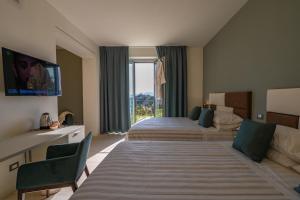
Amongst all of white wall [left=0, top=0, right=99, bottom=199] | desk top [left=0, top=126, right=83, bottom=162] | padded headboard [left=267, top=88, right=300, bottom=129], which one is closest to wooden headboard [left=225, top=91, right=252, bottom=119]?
padded headboard [left=267, top=88, right=300, bottom=129]

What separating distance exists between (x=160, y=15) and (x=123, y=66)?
2.23 meters

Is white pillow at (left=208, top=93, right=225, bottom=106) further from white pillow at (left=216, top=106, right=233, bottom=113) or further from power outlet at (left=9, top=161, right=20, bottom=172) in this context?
power outlet at (left=9, top=161, right=20, bottom=172)

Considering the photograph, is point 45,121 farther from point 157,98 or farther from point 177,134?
point 157,98

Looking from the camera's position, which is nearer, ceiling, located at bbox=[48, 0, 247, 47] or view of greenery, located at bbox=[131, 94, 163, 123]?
ceiling, located at bbox=[48, 0, 247, 47]

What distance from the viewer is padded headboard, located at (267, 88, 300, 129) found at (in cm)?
169

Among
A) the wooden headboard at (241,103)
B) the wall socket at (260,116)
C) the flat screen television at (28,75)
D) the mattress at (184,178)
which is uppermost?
the flat screen television at (28,75)

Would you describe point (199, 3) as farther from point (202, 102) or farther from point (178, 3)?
point (202, 102)

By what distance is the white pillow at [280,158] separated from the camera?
1387 mm

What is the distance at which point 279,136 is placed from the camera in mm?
1544

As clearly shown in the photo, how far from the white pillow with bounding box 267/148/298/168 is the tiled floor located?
2146 millimetres

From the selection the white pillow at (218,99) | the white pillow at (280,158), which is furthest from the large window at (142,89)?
the white pillow at (280,158)

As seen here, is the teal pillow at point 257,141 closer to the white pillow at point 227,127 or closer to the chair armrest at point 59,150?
the white pillow at point 227,127

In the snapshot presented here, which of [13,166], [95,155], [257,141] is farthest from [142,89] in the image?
[257,141]

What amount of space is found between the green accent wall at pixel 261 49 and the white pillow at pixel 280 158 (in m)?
0.73
